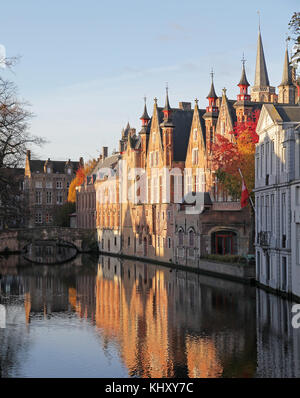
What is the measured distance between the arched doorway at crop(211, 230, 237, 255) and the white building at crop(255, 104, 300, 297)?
10764 mm

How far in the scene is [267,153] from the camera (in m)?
44.8

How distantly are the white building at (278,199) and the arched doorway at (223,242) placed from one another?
35.3 feet

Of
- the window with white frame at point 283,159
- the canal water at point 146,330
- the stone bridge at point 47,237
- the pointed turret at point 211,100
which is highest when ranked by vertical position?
the pointed turret at point 211,100

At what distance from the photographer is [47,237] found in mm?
90188

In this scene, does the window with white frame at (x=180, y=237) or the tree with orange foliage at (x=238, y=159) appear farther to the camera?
the window with white frame at (x=180, y=237)

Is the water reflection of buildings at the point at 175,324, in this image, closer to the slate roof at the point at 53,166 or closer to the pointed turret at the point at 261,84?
the pointed turret at the point at 261,84

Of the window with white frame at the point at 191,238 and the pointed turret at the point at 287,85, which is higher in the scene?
the pointed turret at the point at 287,85

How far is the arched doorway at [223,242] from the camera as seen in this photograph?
57978 mm

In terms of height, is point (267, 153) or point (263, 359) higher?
point (267, 153)

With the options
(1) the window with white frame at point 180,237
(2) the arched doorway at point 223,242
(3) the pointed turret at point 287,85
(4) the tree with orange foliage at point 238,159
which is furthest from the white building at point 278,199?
(3) the pointed turret at point 287,85

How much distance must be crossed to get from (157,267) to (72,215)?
5660cm

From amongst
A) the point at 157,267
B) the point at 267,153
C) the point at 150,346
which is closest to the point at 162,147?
the point at 157,267

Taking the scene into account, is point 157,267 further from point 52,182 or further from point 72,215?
point 52,182

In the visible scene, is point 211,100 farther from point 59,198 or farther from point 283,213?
point 59,198
